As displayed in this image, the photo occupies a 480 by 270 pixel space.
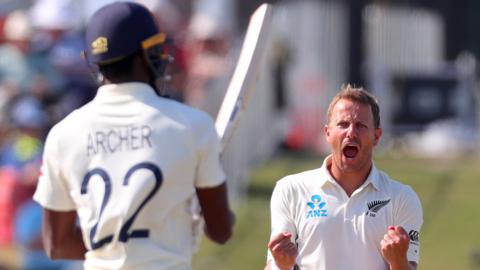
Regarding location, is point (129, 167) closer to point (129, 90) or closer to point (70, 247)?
point (129, 90)

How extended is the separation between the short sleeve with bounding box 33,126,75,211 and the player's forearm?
0.38ft

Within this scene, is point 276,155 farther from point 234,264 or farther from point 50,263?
point 50,263

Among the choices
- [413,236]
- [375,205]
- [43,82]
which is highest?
[375,205]

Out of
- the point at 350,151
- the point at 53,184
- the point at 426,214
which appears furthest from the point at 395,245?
the point at 426,214

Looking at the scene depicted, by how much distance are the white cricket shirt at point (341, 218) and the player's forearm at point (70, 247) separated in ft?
2.95

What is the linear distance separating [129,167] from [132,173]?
0.09 ft

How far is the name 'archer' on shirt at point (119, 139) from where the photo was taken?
4.62m

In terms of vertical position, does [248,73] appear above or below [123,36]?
below

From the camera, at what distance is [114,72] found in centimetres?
477

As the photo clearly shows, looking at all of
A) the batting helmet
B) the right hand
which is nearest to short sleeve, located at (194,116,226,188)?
the batting helmet

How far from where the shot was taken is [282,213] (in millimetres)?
4227

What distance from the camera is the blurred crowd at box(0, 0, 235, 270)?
1062 cm

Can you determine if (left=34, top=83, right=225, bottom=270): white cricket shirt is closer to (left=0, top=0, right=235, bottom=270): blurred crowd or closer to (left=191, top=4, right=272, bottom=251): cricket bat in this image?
(left=191, top=4, right=272, bottom=251): cricket bat

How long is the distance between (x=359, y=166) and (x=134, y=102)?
3.06ft
